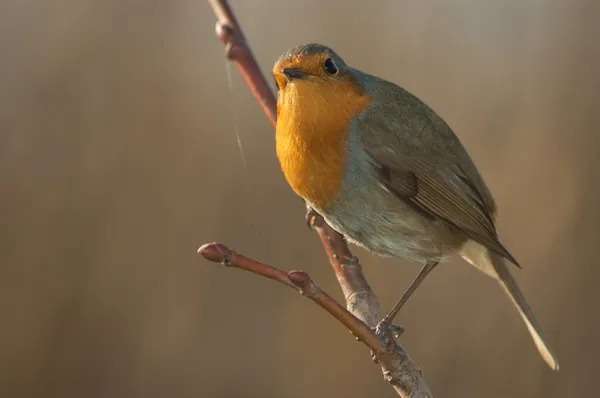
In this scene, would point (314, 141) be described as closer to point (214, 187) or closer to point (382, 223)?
point (382, 223)

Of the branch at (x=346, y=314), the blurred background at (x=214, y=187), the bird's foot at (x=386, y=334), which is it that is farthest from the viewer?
the blurred background at (x=214, y=187)

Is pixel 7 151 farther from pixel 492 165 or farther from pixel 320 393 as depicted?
pixel 492 165

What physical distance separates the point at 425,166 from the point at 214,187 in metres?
1.35

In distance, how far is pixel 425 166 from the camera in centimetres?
243

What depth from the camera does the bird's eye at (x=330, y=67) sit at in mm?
2139

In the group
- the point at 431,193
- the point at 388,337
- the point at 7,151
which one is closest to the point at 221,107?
the point at 7,151

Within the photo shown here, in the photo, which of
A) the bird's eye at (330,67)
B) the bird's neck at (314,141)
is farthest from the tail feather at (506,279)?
the bird's eye at (330,67)

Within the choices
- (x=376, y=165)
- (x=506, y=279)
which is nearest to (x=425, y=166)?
(x=376, y=165)

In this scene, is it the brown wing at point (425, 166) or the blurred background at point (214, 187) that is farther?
the blurred background at point (214, 187)

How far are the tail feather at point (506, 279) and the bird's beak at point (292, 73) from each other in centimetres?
84

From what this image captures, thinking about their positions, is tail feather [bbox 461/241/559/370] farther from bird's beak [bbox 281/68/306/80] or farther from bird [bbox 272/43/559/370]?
bird's beak [bbox 281/68/306/80]

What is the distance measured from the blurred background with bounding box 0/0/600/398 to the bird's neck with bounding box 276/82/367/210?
4.17ft

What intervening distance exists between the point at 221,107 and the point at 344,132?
1534 millimetres

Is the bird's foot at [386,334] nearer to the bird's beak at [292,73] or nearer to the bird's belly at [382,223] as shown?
the bird's belly at [382,223]
